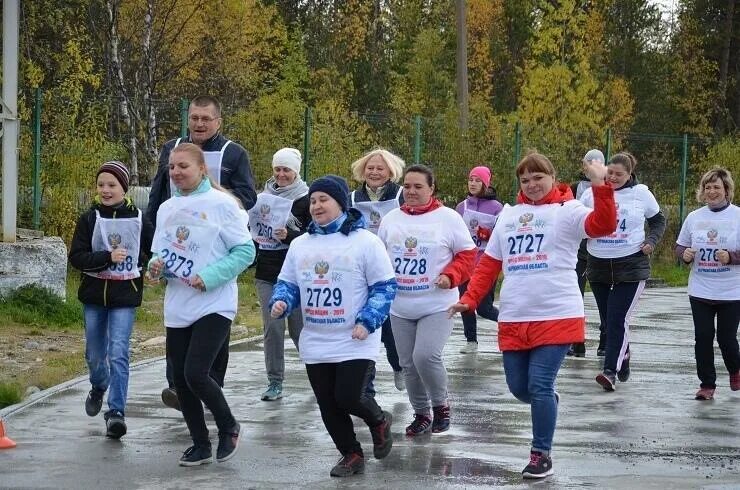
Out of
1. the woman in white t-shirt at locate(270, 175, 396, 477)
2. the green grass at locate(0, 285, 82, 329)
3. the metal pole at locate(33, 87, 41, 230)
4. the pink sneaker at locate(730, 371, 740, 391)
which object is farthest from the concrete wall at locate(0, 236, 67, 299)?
the woman in white t-shirt at locate(270, 175, 396, 477)

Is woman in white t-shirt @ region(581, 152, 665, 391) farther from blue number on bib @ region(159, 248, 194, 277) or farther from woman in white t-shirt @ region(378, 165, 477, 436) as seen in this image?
blue number on bib @ region(159, 248, 194, 277)

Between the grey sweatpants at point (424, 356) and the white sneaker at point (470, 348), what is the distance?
4.73m

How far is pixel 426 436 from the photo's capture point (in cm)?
912

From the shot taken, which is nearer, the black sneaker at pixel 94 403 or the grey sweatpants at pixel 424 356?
the grey sweatpants at pixel 424 356

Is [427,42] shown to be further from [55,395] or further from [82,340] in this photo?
[55,395]

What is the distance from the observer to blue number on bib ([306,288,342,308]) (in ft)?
25.6

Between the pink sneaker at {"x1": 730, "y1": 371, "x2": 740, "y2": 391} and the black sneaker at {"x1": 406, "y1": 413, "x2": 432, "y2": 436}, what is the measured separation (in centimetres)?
341

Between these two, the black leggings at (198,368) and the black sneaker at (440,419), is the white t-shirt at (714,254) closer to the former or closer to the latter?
the black sneaker at (440,419)

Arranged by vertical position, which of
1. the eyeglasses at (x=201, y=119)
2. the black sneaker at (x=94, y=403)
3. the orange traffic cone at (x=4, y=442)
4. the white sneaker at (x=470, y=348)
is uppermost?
→ the eyeglasses at (x=201, y=119)

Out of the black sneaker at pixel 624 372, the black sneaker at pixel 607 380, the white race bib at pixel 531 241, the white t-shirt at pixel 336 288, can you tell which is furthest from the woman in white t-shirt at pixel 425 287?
the black sneaker at pixel 624 372

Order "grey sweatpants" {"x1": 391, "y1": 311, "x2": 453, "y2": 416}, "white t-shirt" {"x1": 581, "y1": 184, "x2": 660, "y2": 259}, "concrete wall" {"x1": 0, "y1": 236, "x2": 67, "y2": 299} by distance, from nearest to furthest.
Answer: "grey sweatpants" {"x1": 391, "y1": 311, "x2": 453, "y2": 416} < "white t-shirt" {"x1": 581, "y1": 184, "x2": 660, "y2": 259} < "concrete wall" {"x1": 0, "y1": 236, "x2": 67, "y2": 299}

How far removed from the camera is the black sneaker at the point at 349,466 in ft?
25.6

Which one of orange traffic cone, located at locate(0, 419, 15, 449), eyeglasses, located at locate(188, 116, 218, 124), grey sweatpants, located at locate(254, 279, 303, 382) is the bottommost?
orange traffic cone, located at locate(0, 419, 15, 449)

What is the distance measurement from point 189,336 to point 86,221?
155 centimetres
